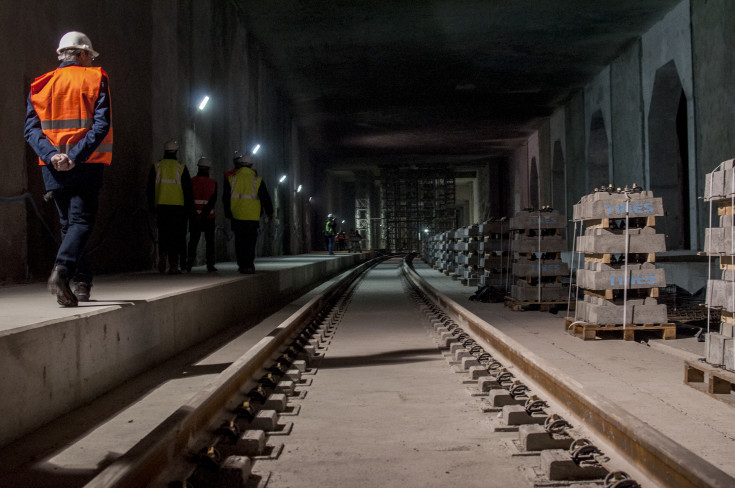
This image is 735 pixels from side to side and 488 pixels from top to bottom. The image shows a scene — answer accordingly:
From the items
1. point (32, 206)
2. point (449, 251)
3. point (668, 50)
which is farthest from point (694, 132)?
point (32, 206)

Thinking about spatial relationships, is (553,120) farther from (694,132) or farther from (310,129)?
(694,132)

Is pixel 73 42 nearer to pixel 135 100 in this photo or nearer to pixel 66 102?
pixel 66 102

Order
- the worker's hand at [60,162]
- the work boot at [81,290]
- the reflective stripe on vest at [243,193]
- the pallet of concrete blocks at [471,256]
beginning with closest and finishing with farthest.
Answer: the worker's hand at [60,162] → the work boot at [81,290] → the reflective stripe on vest at [243,193] → the pallet of concrete blocks at [471,256]

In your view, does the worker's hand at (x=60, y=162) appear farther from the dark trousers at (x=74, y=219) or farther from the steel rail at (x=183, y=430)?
the steel rail at (x=183, y=430)

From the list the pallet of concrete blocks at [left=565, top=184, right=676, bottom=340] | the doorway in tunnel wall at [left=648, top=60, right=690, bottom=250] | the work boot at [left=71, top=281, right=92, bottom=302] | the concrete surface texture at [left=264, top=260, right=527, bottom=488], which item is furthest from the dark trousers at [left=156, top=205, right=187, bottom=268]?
the doorway in tunnel wall at [left=648, top=60, right=690, bottom=250]

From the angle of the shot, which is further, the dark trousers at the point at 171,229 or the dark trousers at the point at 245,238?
Result: the dark trousers at the point at 245,238

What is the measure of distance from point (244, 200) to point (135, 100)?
104 inches

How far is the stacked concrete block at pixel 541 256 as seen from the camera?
33.3 feet

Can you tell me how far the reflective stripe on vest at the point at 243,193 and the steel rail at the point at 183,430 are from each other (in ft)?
18.4

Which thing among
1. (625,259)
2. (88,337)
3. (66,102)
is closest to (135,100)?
(66,102)

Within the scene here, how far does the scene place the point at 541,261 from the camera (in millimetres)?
10156

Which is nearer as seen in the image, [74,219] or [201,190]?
[74,219]

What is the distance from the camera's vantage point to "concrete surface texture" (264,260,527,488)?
2.89m

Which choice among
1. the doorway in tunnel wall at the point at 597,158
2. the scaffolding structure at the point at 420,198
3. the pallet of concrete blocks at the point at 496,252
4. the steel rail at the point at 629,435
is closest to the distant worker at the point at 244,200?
the pallet of concrete blocks at the point at 496,252
